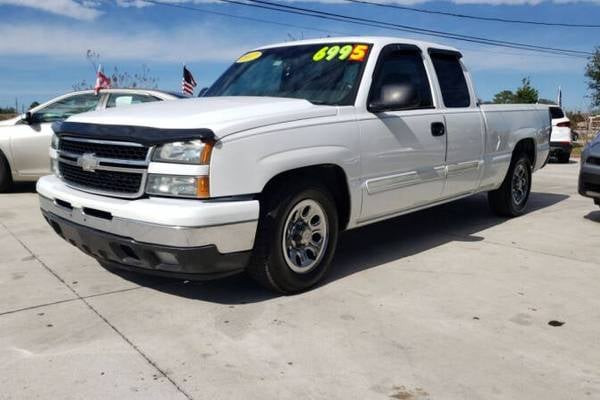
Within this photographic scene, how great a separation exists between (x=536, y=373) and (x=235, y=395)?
1568 mm

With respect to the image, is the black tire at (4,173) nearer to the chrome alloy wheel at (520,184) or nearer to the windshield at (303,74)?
the windshield at (303,74)

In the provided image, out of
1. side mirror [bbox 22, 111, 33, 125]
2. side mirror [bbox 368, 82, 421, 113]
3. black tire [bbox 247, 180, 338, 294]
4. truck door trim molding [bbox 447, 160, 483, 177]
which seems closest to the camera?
black tire [bbox 247, 180, 338, 294]

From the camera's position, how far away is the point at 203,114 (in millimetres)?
3857

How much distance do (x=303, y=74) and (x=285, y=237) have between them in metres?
1.53

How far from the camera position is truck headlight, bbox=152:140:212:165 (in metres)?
3.59

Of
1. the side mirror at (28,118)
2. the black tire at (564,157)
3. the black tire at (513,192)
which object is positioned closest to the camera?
the black tire at (513,192)

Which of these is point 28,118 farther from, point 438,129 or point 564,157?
point 564,157

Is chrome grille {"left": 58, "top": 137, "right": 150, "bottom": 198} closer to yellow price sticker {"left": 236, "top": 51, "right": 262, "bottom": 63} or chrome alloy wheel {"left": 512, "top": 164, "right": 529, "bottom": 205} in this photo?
yellow price sticker {"left": 236, "top": 51, "right": 262, "bottom": 63}

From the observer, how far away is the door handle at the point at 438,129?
209 inches

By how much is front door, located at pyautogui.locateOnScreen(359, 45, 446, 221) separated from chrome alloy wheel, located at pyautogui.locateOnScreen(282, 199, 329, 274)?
18.2 inches

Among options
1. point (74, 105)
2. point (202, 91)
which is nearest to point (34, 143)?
point (74, 105)

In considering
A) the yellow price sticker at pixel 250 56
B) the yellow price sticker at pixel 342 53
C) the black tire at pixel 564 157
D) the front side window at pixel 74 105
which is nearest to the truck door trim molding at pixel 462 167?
the yellow price sticker at pixel 342 53

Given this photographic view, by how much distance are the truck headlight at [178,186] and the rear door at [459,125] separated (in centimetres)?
277

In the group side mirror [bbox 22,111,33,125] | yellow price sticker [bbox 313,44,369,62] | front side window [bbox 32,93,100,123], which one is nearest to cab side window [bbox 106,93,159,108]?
front side window [bbox 32,93,100,123]
